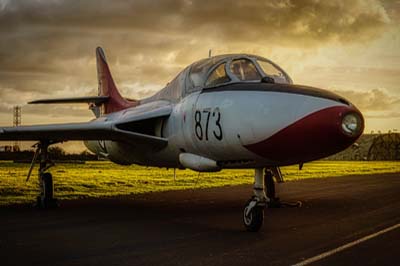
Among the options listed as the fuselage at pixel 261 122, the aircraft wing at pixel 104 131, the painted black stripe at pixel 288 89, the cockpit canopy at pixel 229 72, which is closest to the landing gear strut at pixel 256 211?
the fuselage at pixel 261 122

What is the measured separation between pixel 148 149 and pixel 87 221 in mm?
2736

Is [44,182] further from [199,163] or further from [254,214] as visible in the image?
[254,214]

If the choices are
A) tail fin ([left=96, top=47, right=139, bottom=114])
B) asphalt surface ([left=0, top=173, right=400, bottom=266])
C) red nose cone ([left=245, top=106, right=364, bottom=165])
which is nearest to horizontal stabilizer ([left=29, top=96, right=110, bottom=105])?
tail fin ([left=96, top=47, right=139, bottom=114])

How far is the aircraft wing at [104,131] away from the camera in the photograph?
40.1 ft

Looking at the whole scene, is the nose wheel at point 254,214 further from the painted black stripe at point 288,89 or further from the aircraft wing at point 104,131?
the aircraft wing at point 104,131

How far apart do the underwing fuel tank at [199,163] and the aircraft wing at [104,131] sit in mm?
1157

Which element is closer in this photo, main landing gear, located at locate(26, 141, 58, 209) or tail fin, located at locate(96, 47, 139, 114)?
main landing gear, located at locate(26, 141, 58, 209)

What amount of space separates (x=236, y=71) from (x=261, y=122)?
2.16 meters

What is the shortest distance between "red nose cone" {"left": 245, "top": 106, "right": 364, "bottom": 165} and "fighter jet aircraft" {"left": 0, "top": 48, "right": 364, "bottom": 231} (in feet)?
0.05

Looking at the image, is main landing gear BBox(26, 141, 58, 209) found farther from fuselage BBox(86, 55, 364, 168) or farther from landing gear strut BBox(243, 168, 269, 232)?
landing gear strut BBox(243, 168, 269, 232)

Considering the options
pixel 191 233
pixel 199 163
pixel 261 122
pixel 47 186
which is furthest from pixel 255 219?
pixel 47 186

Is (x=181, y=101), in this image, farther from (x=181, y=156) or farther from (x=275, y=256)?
(x=275, y=256)

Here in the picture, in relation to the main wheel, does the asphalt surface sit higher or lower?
lower

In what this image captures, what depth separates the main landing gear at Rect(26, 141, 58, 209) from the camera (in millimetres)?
14323
